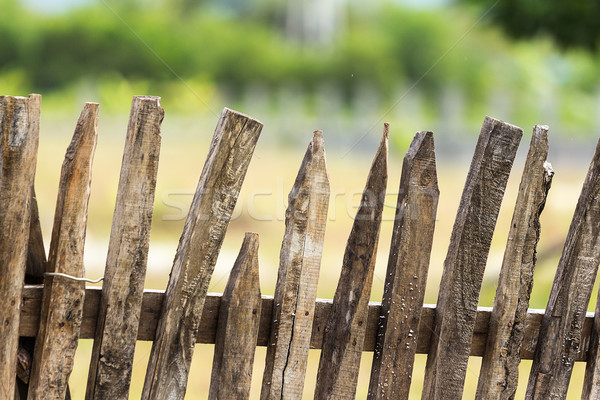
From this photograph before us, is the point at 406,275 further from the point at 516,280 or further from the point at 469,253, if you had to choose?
the point at 516,280

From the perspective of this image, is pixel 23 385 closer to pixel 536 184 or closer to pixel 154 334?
pixel 154 334

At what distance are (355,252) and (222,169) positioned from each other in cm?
46

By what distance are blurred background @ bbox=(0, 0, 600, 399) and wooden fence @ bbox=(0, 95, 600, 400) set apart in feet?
2.89

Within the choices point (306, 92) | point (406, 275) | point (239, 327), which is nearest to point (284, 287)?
point (239, 327)

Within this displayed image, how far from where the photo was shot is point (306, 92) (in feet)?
140

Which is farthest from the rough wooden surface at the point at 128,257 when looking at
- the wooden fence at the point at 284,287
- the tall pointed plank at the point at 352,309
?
the tall pointed plank at the point at 352,309

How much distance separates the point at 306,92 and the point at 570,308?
41.3m

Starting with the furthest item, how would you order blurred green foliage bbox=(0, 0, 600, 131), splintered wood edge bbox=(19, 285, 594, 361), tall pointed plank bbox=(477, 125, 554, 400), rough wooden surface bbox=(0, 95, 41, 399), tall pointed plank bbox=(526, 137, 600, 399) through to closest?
blurred green foliage bbox=(0, 0, 600, 131) → tall pointed plank bbox=(526, 137, 600, 399) → tall pointed plank bbox=(477, 125, 554, 400) → splintered wood edge bbox=(19, 285, 594, 361) → rough wooden surface bbox=(0, 95, 41, 399)

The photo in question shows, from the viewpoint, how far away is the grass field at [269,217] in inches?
200

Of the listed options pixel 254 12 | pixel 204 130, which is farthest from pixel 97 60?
pixel 204 130

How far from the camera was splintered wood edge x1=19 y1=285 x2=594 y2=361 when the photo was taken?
1.71m

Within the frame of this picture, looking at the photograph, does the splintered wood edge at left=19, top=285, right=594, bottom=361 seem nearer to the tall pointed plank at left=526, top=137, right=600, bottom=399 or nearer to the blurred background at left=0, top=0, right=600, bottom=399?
the tall pointed plank at left=526, top=137, right=600, bottom=399

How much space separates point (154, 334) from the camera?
1799 mm

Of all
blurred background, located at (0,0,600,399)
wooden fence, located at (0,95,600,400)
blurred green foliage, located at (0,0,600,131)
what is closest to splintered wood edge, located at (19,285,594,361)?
wooden fence, located at (0,95,600,400)
